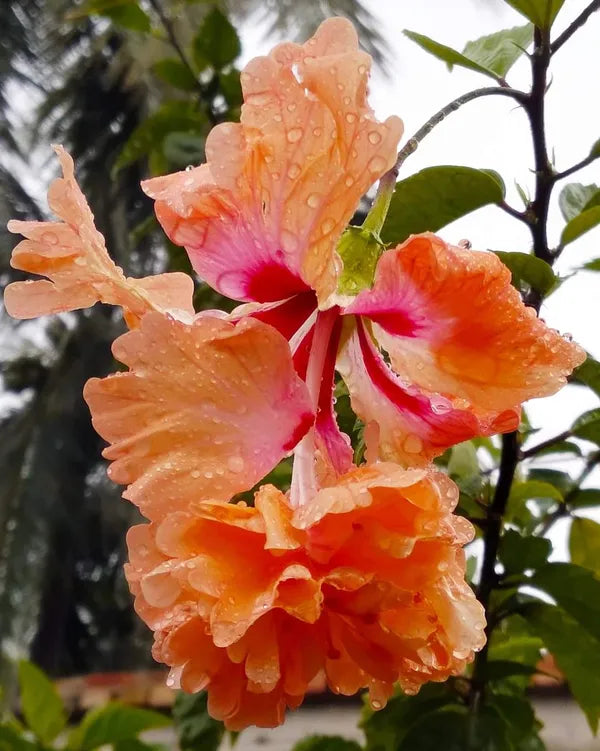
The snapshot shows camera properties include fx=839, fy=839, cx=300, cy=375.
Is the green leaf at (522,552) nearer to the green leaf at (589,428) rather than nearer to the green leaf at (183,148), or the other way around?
the green leaf at (589,428)

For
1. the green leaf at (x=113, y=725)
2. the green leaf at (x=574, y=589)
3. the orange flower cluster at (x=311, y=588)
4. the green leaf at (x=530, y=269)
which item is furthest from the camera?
the green leaf at (x=113, y=725)

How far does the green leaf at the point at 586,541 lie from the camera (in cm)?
89

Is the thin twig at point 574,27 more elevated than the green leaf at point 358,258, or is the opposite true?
the green leaf at point 358,258

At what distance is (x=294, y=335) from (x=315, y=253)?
0.19 ft

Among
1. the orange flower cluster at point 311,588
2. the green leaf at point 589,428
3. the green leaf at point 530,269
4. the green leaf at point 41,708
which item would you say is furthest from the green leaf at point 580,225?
the green leaf at point 41,708

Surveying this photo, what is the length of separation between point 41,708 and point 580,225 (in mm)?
1035

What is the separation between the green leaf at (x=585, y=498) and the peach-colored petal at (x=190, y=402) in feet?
1.82

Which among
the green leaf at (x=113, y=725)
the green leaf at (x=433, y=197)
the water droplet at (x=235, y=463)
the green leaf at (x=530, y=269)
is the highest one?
the water droplet at (x=235, y=463)

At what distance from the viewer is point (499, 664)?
28.0 inches

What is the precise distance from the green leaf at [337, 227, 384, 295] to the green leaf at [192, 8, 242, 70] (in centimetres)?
87

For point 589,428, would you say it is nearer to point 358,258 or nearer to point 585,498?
point 585,498

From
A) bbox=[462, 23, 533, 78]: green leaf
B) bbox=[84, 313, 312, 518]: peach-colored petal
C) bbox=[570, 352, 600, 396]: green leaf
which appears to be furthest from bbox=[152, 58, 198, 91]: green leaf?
bbox=[84, 313, 312, 518]: peach-colored petal

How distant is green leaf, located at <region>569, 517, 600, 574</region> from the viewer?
888 millimetres

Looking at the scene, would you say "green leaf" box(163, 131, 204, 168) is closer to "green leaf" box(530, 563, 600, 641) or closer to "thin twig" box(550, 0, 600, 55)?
"thin twig" box(550, 0, 600, 55)
